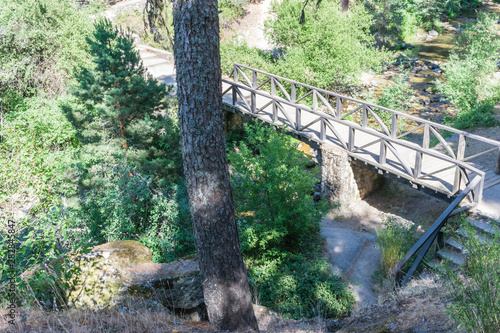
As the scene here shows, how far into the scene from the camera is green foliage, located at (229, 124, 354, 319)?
21.9ft

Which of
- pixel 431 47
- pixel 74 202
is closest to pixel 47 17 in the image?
pixel 74 202

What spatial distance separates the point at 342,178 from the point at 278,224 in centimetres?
337

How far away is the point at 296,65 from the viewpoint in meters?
15.3

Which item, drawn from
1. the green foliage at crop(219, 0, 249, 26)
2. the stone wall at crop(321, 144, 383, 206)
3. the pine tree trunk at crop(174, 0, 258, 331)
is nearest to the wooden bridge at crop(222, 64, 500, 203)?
the stone wall at crop(321, 144, 383, 206)

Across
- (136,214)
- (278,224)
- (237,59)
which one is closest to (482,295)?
(278,224)

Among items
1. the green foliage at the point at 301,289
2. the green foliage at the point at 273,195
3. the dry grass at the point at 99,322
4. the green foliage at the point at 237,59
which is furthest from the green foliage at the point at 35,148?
the green foliage at the point at 237,59

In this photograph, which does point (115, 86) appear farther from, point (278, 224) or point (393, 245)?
point (393, 245)

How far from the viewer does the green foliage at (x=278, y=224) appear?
666 cm

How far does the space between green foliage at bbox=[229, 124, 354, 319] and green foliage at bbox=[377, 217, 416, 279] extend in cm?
94

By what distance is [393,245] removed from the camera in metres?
6.96

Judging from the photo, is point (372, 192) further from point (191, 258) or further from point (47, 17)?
point (47, 17)

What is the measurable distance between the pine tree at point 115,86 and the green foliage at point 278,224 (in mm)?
3044

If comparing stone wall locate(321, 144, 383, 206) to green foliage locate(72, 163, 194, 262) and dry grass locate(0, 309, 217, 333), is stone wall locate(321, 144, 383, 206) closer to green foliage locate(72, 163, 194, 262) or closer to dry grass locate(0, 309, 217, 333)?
green foliage locate(72, 163, 194, 262)

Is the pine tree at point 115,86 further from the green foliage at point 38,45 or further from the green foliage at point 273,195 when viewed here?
the green foliage at point 38,45
